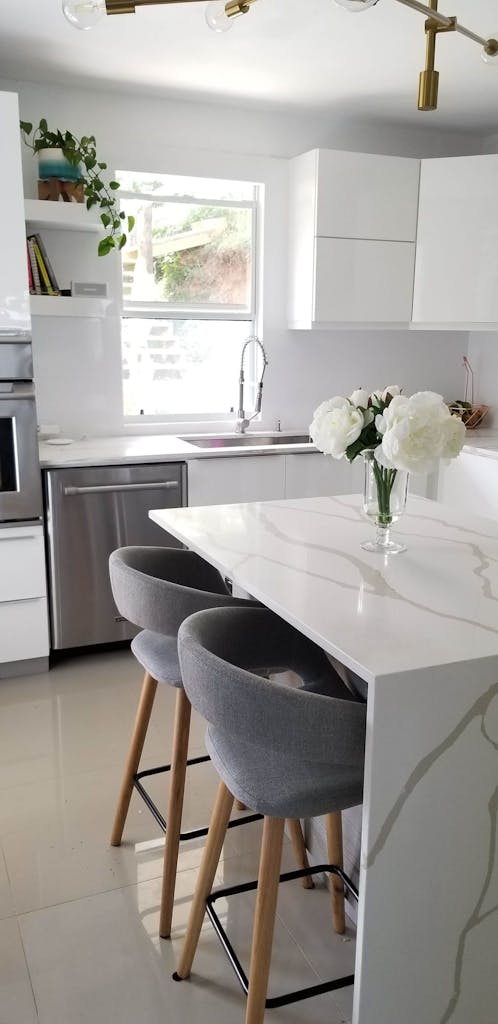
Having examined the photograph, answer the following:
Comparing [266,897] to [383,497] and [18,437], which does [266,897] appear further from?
[18,437]

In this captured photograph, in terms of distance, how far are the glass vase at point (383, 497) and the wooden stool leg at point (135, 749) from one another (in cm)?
73

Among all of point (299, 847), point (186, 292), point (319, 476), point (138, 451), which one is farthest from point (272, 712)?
point (186, 292)

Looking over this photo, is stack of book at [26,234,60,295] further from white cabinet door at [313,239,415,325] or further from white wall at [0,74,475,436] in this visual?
white cabinet door at [313,239,415,325]

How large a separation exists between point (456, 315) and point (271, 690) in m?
3.33

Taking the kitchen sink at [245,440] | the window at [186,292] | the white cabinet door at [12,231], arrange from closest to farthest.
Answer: the white cabinet door at [12,231] < the window at [186,292] < the kitchen sink at [245,440]

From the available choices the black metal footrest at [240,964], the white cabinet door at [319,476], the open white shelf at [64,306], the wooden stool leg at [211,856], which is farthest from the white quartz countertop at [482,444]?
the wooden stool leg at [211,856]

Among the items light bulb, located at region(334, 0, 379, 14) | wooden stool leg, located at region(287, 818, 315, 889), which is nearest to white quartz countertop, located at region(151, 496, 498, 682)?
wooden stool leg, located at region(287, 818, 315, 889)

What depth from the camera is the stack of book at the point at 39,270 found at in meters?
3.57

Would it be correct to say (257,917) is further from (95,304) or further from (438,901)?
(95,304)

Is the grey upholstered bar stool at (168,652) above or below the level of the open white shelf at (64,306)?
below

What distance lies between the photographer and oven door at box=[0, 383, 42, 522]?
128 inches

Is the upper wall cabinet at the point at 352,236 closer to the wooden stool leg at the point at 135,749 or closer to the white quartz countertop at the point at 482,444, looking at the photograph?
the white quartz countertop at the point at 482,444

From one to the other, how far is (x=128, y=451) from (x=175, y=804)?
2005mm

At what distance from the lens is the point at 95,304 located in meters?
3.77
